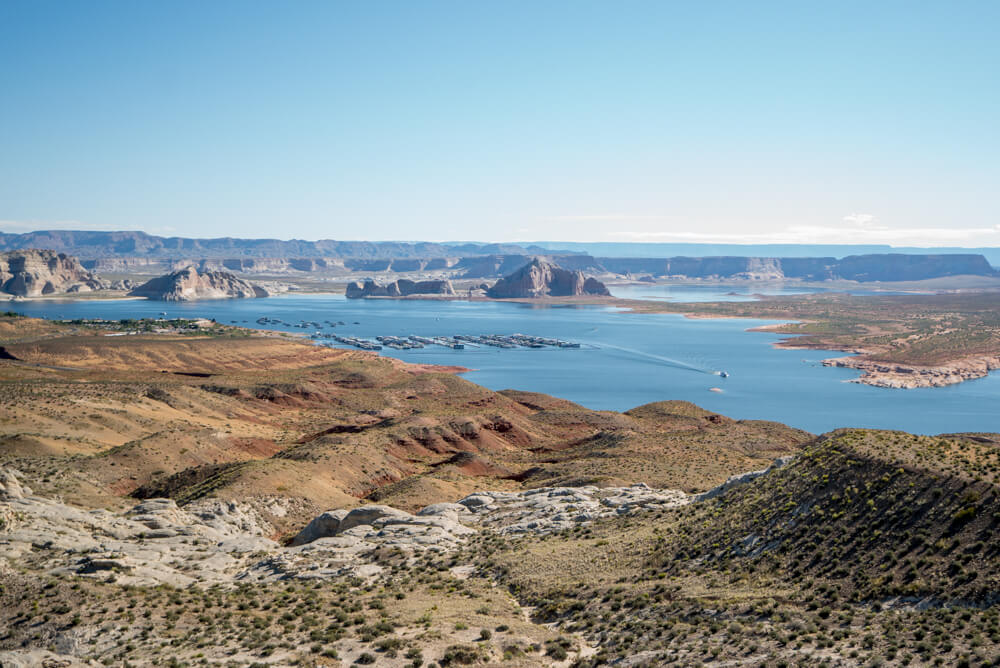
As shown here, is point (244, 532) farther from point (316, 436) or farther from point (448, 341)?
point (448, 341)

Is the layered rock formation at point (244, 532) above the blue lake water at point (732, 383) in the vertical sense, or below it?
above

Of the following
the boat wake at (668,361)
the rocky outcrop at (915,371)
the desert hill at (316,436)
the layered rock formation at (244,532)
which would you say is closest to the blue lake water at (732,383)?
the boat wake at (668,361)

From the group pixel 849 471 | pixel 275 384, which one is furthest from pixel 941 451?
pixel 275 384

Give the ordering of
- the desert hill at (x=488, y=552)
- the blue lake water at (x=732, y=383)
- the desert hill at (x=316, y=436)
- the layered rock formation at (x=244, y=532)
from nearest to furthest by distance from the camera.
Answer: the desert hill at (x=488, y=552) → the layered rock formation at (x=244, y=532) → the desert hill at (x=316, y=436) → the blue lake water at (x=732, y=383)

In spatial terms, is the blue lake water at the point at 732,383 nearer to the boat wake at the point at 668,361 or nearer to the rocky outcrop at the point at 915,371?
the boat wake at the point at 668,361

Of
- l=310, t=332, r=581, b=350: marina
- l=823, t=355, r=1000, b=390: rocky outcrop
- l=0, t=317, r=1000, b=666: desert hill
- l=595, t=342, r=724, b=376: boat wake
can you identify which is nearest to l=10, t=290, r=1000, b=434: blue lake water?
l=595, t=342, r=724, b=376: boat wake

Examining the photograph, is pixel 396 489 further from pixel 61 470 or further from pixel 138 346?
pixel 138 346

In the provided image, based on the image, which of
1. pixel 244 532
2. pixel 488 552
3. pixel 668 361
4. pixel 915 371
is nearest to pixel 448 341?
pixel 668 361

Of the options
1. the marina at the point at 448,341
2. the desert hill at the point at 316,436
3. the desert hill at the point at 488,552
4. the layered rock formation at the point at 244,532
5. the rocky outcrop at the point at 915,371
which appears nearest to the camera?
the desert hill at the point at 488,552
